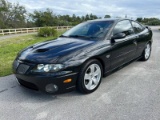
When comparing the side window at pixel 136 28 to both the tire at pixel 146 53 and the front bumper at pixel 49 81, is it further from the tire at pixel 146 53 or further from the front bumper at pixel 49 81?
the front bumper at pixel 49 81

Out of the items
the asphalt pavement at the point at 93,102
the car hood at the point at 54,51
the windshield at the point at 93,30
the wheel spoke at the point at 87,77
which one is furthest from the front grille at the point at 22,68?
the windshield at the point at 93,30

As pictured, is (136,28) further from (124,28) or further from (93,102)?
(93,102)

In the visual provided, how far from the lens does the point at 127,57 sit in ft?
14.8

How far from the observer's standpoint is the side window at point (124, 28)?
4.18m

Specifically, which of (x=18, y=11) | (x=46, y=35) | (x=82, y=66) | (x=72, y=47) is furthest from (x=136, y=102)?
(x=18, y=11)

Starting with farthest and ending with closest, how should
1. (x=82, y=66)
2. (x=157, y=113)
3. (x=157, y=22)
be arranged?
(x=157, y=22)
(x=82, y=66)
(x=157, y=113)

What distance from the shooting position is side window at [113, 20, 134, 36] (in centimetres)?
418

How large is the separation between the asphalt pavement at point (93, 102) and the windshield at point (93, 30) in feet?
3.51

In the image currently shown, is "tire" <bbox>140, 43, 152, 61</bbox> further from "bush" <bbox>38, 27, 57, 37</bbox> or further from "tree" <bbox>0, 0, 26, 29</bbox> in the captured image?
"tree" <bbox>0, 0, 26, 29</bbox>

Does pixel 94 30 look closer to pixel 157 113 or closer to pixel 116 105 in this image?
pixel 116 105

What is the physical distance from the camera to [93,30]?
13.8ft

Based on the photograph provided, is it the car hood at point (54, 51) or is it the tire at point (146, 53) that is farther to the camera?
the tire at point (146, 53)

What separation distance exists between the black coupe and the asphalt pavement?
239 mm

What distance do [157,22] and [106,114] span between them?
53459 millimetres
